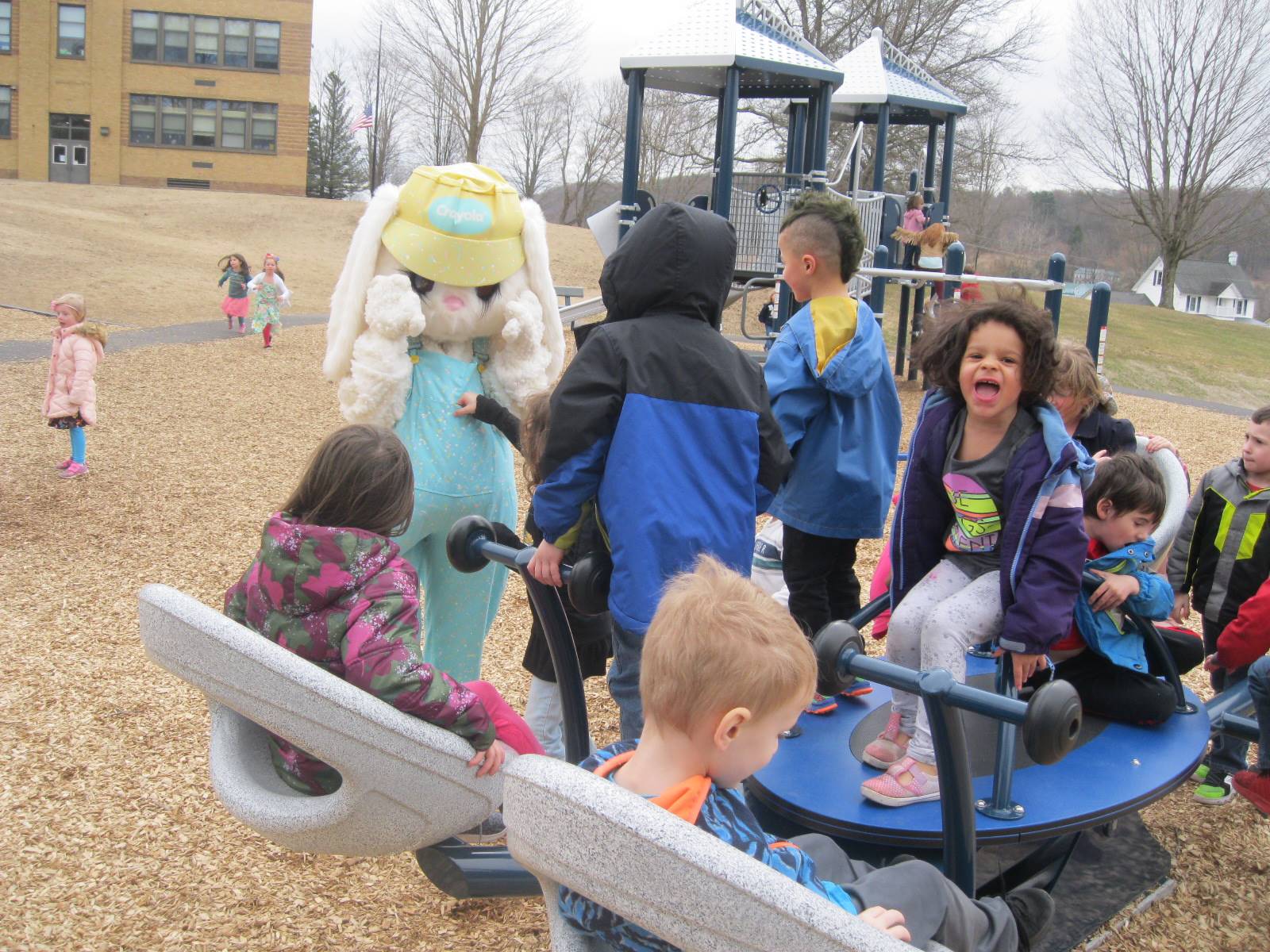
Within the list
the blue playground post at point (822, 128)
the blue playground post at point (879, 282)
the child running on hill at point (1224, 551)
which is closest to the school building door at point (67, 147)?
the blue playground post at point (822, 128)

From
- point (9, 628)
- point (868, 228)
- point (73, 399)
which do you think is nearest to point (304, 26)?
point (868, 228)

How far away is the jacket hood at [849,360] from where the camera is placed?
9.82 ft

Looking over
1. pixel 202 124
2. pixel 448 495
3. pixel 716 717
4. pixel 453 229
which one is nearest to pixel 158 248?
pixel 202 124

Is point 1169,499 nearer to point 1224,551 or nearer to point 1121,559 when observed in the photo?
point 1224,551

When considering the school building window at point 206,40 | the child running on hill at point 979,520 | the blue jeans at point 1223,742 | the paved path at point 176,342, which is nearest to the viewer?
the child running on hill at point 979,520

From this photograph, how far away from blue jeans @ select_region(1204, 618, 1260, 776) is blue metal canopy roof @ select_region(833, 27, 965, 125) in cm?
1034

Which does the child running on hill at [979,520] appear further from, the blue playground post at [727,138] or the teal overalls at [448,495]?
the blue playground post at [727,138]

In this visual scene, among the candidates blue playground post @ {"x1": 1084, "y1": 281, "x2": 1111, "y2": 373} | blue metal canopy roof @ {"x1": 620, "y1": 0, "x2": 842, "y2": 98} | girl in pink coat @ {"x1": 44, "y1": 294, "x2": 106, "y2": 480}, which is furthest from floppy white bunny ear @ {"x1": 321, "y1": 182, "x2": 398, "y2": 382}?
blue metal canopy roof @ {"x1": 620, "y1": 0, "x2": 842, "y2": 98}

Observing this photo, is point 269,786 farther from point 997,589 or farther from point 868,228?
point 868,228

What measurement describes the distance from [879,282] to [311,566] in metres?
9.84

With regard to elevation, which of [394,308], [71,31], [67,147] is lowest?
[394,308]

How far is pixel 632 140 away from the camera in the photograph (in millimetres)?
10430

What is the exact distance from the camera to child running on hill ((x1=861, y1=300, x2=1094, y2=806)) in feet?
7.65

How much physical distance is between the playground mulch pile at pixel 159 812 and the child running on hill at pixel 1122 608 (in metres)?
0.36
